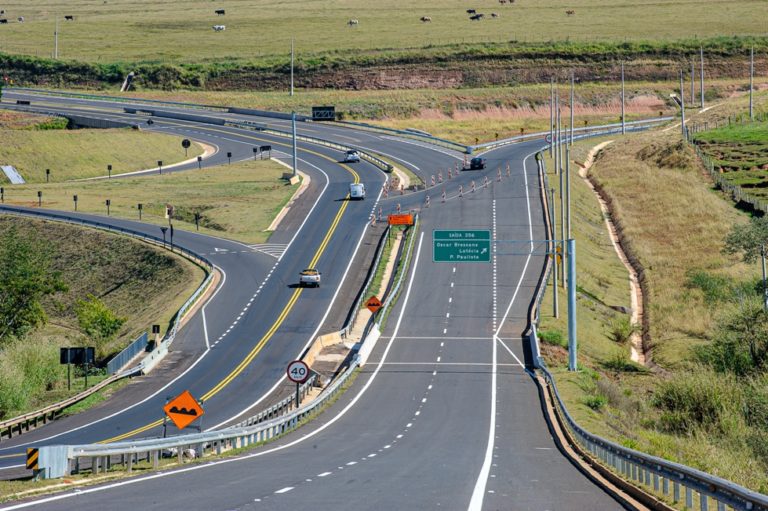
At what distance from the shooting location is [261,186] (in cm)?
10419

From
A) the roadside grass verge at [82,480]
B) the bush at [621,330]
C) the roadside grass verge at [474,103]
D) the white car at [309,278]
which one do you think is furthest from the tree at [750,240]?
the roadside grass verge at [474,103]

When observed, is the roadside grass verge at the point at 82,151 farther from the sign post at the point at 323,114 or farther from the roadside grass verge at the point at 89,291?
the roadside grass verge at the point at 89,291

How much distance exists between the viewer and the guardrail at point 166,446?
85.3ft

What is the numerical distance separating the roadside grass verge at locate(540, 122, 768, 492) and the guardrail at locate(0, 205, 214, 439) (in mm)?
18971

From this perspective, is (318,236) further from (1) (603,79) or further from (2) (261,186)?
(1) (603,79)

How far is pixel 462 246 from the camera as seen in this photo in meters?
62.2

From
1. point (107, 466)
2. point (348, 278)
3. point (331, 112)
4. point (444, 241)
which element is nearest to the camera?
point (107, 466)

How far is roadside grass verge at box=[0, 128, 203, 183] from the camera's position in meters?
114

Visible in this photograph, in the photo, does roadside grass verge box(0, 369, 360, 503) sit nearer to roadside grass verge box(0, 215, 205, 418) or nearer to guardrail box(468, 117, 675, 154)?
roadside grass verge box(0, 215, 205, 418)

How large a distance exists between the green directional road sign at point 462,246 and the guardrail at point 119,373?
1464cm

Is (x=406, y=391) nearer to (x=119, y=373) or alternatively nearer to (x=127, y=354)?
(x=119, y=373)

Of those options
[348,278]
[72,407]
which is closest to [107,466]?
[72,407]

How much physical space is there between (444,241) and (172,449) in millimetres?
30496

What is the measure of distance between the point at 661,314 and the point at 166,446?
4288cm
